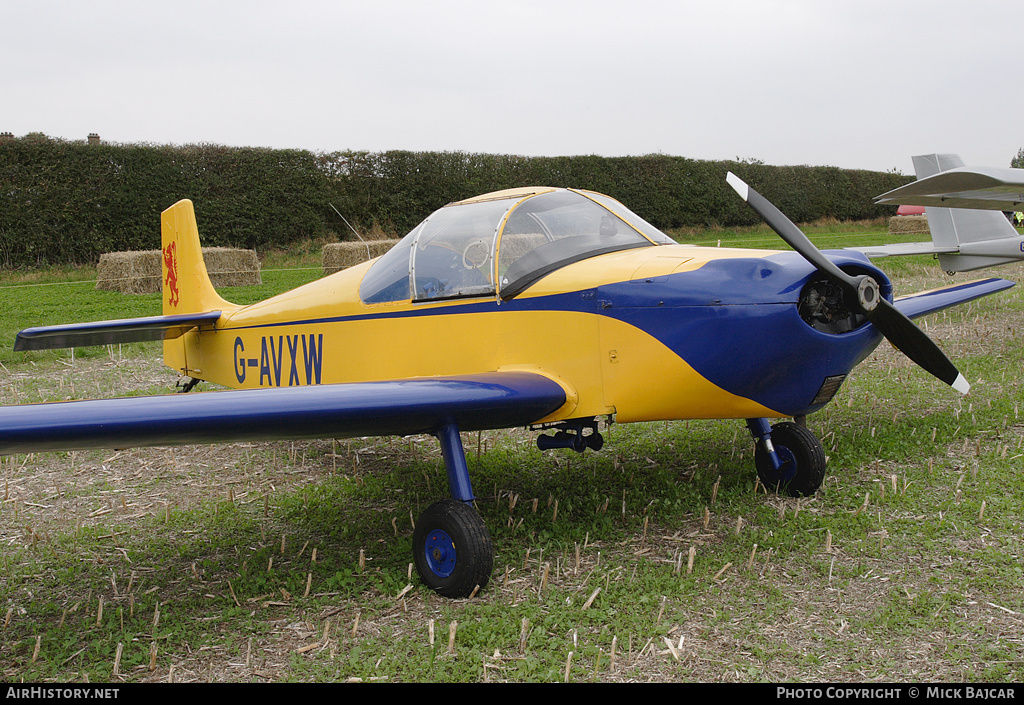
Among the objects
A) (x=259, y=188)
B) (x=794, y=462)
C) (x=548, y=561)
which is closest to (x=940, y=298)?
(x=794, y=462)

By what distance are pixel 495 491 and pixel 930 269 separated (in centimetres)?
1508

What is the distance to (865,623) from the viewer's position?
3133mm

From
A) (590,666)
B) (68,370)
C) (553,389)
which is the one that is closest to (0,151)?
(68,370)

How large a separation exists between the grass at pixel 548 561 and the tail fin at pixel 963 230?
7025 millimetres

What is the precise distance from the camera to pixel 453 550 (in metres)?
3.63

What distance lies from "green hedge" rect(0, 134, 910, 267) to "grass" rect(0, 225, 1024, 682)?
40.6 feet

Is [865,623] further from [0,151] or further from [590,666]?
[0,151]

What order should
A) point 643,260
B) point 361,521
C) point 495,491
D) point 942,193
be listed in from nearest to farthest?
point 643,260 → point 361,521 → point 495,491 → point 942,193

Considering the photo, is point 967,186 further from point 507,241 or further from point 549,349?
point 549,349

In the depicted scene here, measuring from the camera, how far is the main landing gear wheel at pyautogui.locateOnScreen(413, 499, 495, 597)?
3.54 meters

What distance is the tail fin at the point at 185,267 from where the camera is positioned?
21.9 feet

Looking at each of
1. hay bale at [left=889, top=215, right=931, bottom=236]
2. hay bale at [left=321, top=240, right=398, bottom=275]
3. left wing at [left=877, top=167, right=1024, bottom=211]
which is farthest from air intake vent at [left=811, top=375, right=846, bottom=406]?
hay bale at [left=889, top=215, right=931, bottom=236]

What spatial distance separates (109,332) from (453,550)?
3755 mm

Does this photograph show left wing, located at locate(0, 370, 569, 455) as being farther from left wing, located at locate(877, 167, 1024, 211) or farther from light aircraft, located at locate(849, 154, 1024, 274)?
light aircraft, located at locate(849, 154, 1024, 274)
